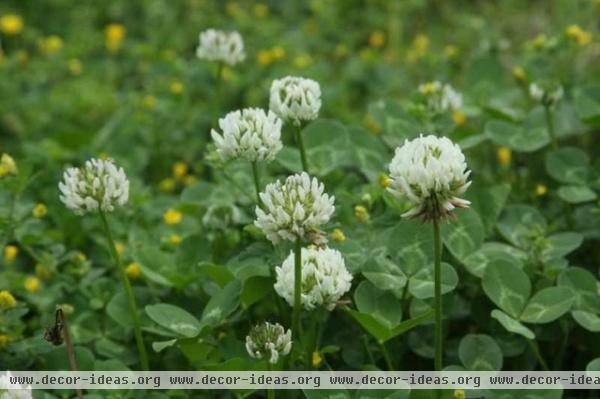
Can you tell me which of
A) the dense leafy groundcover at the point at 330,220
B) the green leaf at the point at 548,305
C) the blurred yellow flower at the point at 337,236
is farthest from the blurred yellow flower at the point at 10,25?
the green leaf at the point at 548,305

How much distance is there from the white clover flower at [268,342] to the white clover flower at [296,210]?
208 mm

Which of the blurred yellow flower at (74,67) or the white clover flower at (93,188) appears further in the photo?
the blurred yellow flower at (74,67)

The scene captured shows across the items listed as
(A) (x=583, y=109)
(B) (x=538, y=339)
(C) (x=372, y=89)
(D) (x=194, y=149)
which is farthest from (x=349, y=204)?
(C) (x=372, y=89)

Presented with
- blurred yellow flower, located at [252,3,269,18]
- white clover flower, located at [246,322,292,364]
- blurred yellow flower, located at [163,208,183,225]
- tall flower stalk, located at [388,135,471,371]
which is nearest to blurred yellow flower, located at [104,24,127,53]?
blurred yellow flower, located at [252,3,269,18]

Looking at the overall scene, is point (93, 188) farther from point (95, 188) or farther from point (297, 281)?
point (297, 281)

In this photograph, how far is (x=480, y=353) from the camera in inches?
92.9

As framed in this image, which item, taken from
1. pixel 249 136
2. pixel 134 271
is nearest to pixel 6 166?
pixel 134 271

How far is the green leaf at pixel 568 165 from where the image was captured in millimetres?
2934

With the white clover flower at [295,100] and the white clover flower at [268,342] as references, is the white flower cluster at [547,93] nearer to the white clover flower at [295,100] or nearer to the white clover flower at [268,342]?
the white clover flower at [295,100]

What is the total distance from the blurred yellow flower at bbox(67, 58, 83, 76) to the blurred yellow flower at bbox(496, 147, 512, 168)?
6.45 feet

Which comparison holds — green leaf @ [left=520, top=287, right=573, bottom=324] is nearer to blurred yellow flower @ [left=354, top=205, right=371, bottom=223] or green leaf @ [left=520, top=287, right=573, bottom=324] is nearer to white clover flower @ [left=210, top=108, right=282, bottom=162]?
blurred yellow flower @ [left=354, top=205, right=371, bottom=223]

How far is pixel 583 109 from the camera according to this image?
10.2 feet

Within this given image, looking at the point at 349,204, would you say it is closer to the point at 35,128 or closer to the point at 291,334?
the point at 291,334

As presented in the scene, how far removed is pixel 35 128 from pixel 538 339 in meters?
2.32
